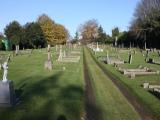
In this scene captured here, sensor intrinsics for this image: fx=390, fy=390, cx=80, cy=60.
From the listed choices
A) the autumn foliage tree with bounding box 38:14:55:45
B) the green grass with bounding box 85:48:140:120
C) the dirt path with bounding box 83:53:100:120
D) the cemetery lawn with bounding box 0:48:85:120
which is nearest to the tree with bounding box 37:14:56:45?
the autumn foliage tree with bounding box 38:14:55:45

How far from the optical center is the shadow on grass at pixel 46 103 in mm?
14703

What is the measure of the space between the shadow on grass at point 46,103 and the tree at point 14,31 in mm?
84949

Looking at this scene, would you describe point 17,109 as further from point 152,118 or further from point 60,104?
point 152,118

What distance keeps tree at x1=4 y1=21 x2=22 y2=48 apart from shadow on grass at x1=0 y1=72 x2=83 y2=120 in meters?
84.9

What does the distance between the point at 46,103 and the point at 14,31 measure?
94.9 meters

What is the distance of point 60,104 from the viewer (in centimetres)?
1727

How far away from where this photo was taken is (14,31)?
11031 centimetres

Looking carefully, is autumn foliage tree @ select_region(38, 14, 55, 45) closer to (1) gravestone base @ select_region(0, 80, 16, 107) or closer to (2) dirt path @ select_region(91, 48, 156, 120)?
(2) dirt path @ select_region(91, 48, 156, 120)

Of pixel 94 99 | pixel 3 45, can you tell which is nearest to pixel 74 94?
pixel 94 99

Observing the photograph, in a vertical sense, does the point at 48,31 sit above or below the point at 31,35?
above

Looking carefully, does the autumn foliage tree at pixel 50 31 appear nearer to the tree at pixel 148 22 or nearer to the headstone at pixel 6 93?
the tree at pixel 148 22

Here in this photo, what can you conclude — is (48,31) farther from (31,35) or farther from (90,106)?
(90,106)

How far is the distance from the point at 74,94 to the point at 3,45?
81541mm

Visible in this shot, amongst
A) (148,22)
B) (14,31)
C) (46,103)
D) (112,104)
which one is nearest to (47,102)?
(46,103)
